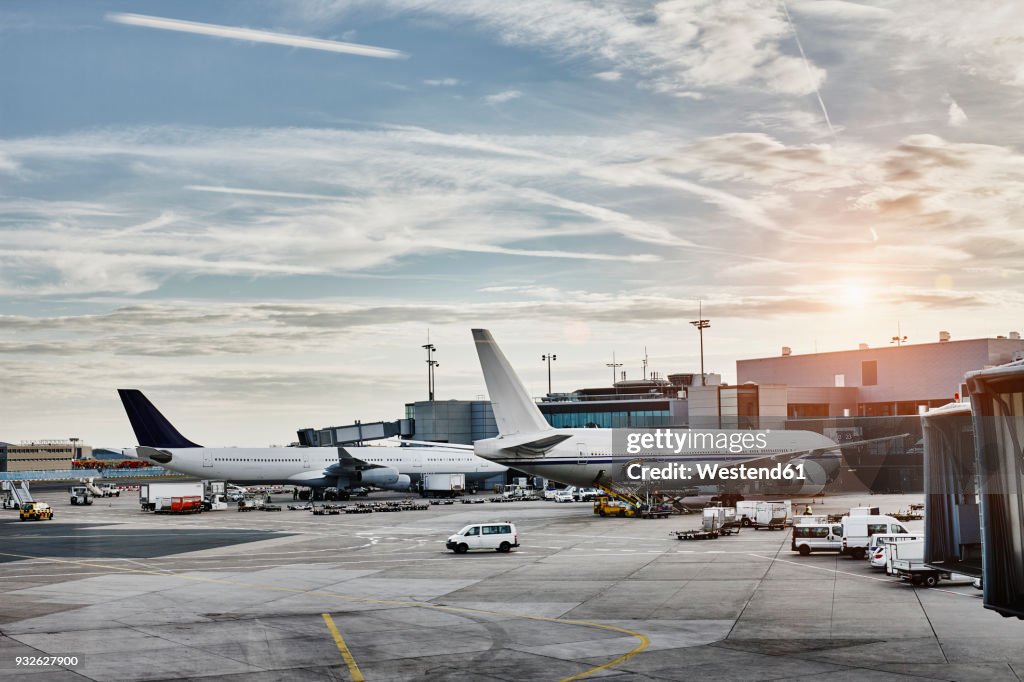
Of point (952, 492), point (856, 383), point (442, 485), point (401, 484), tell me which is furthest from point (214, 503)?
point (952, 492)

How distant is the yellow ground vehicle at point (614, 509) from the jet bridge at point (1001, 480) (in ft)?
200

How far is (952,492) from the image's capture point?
21891 mm

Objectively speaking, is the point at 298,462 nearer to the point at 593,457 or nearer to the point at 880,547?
the point at 593,457


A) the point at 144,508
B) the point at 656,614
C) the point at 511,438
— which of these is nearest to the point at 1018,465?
the point at 656,614

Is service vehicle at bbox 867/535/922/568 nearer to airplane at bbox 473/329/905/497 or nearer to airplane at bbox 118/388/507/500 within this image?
airplane at bbox 473/329/905/497

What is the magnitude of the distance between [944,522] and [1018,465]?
17.8ft

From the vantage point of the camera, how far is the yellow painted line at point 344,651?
24812mm

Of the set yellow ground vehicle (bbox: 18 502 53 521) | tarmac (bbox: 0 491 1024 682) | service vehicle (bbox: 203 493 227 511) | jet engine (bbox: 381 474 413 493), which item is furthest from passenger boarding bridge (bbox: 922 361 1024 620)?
jet engine (bbox: 381 474 413 493)

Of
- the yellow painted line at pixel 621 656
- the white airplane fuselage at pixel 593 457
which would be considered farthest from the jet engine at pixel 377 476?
the yellow painted line at pixel 621 656

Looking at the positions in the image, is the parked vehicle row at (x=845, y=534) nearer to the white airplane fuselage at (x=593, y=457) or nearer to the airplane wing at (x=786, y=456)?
the white airplane fuselage at (x=593, y=457)

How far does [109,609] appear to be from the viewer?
36.2 meters

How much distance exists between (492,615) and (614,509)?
154ft

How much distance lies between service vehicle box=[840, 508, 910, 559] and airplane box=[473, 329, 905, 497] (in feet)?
96.9

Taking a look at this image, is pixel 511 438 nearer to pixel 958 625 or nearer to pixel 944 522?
pixel 958 625
